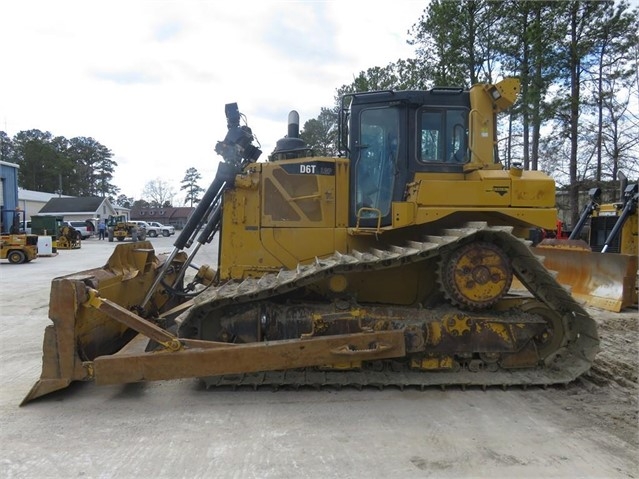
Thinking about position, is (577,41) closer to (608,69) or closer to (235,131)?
(608,69)

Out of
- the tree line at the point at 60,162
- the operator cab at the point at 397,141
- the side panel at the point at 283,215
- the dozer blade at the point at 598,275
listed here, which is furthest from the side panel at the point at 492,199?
the tree line at the point at 60,162

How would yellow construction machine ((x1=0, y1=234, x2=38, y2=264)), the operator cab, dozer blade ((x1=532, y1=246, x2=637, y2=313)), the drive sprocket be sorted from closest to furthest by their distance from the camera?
the drive sprocket, the operator cab, dozer blade ((x1=532, y1=246, x2=637, y2=313)), yellow construction machine ((x1=0, y1=234, x2=38, y2=264))

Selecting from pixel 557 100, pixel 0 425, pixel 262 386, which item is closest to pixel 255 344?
pixel 262 386

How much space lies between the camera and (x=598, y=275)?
328 inches

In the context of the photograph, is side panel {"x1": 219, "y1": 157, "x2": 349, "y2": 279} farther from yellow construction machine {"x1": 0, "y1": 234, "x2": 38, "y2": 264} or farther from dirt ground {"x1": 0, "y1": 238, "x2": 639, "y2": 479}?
yellow construction machine {"x1": 0, "y1": 234, "x2": 38, "y2": 264}

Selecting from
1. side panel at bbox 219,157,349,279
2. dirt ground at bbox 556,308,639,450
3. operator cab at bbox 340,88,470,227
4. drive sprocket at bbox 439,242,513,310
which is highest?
operator cab at bbox 340,88,470,227

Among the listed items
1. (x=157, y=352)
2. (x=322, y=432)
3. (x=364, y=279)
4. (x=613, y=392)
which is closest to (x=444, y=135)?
(x=364, y=279)

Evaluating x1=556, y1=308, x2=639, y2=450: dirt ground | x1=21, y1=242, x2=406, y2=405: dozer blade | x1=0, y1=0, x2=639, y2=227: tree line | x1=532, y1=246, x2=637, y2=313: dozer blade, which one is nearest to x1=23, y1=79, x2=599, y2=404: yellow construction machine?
x1=21, y1=242, x2=406, y2=405: dozer blade

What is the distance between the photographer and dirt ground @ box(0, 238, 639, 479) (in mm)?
2971

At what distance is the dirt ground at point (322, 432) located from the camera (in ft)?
9.75

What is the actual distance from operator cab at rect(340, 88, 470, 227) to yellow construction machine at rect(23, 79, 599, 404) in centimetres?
1

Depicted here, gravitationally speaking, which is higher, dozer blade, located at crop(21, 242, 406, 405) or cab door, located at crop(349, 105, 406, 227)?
cab door, located at crop(349, 105, 406, 227)

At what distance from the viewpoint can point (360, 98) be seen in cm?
492

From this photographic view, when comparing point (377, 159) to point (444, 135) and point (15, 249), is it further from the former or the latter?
point (15, 249)
